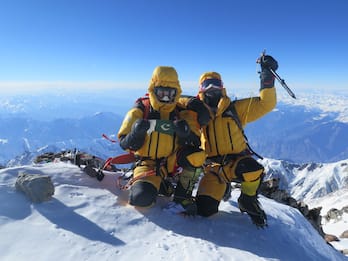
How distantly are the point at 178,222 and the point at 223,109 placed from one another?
2.63m

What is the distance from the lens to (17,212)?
5.20 meters

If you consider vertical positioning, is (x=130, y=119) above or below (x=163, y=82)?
below

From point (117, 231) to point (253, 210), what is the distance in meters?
2.85

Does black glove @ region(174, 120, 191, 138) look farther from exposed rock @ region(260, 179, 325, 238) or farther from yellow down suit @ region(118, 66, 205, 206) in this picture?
exposed rock @ region(260, 179, 325, 238)

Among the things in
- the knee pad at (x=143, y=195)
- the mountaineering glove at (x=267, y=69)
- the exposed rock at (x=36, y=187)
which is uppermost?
the mountaineering glove at (x=267, y=69)

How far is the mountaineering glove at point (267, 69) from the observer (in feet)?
23.6

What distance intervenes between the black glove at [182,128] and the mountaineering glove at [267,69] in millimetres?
2353

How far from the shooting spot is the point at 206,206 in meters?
6.52

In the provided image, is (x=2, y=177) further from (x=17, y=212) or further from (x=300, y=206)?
(x=300, y=206)

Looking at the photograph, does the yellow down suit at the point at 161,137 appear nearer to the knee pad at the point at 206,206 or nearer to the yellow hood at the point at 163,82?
the yellow hood at the point at 163,82

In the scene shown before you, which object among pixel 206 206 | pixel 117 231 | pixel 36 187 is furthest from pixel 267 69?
pixel 36 187

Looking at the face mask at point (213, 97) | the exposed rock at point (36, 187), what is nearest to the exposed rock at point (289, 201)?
the face mask at point (213, 97)

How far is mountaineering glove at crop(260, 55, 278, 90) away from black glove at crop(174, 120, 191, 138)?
235 cm

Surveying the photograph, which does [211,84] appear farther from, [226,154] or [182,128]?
[226,154]
